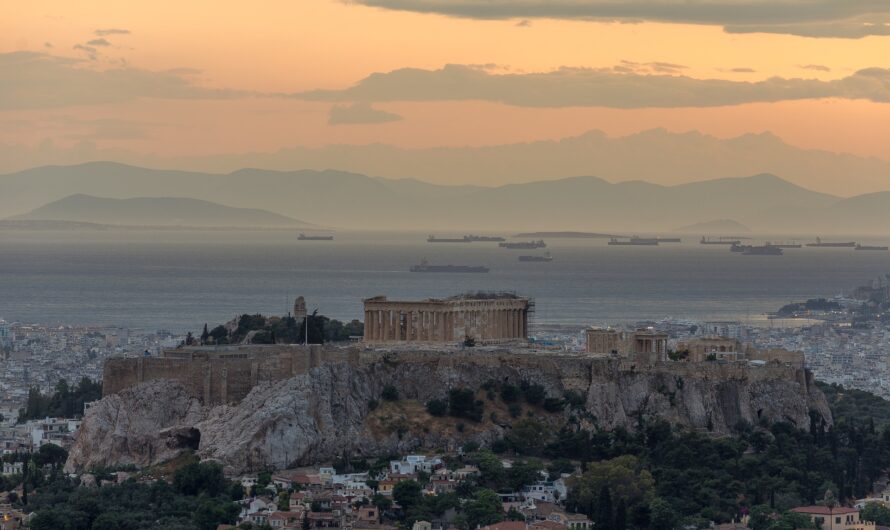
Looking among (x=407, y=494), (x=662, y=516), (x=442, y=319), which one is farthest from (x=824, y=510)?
(x=442, y=319)

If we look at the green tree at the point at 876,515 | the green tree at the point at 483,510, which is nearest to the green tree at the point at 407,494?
the green tree at the point at 483,510

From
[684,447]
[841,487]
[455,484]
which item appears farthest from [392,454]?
[841,487]

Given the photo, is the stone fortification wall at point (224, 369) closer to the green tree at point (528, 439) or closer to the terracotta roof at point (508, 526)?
the green tree at point (528, 439)

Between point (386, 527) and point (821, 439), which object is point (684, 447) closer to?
point (821, 439)

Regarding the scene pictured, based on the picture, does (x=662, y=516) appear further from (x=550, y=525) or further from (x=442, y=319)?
(x=442, y=319)

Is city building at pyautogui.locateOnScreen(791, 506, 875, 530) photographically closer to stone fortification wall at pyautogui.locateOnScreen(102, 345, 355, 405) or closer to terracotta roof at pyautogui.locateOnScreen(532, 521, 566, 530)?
terracotta roof at pyautogui.locateOnScreen(532, 521, 566, 530)

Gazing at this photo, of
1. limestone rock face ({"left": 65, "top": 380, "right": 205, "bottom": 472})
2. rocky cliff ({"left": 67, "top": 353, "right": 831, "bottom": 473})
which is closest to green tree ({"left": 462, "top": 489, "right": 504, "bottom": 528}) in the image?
rocky cliff ({"left": 67, "top": 353, "right": 831, "bottom": 473})
